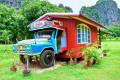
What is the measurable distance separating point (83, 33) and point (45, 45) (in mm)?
3787

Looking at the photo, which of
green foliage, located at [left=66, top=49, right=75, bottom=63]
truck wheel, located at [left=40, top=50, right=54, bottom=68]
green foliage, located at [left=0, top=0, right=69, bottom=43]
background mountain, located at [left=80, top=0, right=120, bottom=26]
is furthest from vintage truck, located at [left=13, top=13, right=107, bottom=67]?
background mountain, located at [left=80, top=0, right=120, bottom=26]

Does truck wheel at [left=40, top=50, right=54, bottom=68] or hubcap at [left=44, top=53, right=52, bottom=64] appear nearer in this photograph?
truck wheel at [left=40, top=50, right=54, bottom=68]

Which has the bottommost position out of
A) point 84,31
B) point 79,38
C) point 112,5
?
point 79,38

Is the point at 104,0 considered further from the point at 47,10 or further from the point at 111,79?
the point at 111,79

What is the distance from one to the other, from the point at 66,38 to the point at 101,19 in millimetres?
140302

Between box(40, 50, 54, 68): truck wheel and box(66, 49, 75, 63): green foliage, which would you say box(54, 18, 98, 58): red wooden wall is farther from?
box(40, 50, 54, 68): truck wheel

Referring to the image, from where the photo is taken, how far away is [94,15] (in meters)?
132

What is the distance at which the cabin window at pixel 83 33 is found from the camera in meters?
7.64

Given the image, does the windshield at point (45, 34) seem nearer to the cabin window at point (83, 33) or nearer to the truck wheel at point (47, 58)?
the truck wheel at point (47, 58)

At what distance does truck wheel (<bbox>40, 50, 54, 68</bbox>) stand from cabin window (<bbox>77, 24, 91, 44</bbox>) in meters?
2.63

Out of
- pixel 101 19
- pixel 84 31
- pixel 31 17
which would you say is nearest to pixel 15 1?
pixel 31 17

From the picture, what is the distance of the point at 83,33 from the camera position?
814 cm

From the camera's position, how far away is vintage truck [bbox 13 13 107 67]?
5578 millimetres

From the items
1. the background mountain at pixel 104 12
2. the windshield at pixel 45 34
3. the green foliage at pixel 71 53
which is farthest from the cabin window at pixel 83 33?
the background mountain at pixel 104 12
